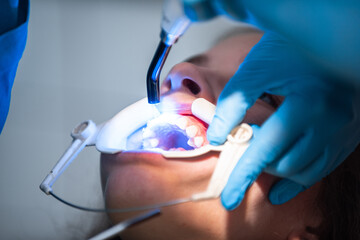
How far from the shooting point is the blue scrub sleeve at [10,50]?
1460mm

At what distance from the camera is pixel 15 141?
2.18m

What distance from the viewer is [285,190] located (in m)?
1.27

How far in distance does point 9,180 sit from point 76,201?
0.41 m

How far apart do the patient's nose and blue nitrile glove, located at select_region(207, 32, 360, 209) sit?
7.1 inches

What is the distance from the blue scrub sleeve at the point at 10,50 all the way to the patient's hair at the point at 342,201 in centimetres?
135

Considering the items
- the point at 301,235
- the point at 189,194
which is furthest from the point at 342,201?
the point at 189,194

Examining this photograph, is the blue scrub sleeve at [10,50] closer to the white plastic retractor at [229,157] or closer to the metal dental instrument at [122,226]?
the metal dental instrument at [122,226]

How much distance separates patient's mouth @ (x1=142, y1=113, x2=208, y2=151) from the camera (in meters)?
1.36

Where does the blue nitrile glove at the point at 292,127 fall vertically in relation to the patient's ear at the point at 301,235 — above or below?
above

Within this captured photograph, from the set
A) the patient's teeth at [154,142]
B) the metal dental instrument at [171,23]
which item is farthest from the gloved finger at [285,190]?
the metal dental instrument at [171,23]

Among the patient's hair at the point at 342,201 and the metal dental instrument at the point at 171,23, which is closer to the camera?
the metal dental instrument at the point at 171,23

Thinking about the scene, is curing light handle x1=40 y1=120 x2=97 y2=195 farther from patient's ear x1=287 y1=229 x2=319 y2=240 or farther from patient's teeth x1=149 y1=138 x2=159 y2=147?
patient's ear x1=287 y1=229 x2=319 y2=240

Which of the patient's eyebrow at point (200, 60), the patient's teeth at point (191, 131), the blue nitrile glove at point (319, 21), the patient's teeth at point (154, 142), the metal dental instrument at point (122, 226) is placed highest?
the blue nitrile glove at point (319, 21)

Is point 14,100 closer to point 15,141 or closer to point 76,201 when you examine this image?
point 15,141
